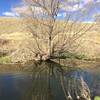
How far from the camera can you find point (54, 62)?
2991 cm

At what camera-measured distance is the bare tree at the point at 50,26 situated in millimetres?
31047

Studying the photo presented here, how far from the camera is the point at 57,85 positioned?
65.5 ft

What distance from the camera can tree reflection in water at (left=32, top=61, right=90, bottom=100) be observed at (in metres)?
16.9

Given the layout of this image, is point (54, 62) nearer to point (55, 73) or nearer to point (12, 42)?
point (55, 73)

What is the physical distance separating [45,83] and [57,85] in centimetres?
111

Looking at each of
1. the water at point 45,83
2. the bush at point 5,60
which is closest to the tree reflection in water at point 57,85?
the water at point 45,83

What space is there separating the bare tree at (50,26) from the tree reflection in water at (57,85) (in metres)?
4.67

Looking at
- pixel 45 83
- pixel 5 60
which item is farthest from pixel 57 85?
pixel 5 60

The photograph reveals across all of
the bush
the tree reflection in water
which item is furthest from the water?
the bush

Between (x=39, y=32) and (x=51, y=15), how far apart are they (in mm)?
2401

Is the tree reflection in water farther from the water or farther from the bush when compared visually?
the bush

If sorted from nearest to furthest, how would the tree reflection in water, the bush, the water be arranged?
the tree reflection in water < the water < the bush

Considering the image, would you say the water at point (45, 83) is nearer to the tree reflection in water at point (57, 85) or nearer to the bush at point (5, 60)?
the tree reflection in water at point (57, 85)

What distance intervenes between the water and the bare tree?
510 centimetres
